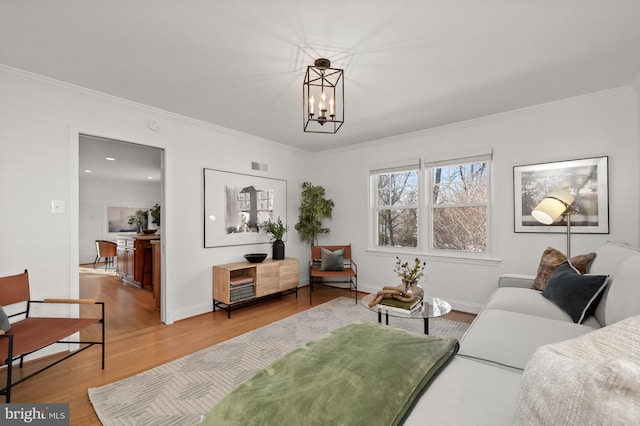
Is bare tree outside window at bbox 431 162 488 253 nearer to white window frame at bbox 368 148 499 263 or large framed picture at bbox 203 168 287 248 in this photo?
white window frame at bbox 368 148 499 263

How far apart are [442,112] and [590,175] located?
1647 millimetres

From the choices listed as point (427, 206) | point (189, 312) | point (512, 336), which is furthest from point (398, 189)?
point (189, 312)

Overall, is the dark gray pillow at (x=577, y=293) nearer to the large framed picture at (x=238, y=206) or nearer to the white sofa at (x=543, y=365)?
the white sofa at (x=543, y=365)

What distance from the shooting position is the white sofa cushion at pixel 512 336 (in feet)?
4.85

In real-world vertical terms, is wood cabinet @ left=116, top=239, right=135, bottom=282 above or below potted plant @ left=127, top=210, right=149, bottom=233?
below

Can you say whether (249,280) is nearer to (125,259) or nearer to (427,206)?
(427,206)

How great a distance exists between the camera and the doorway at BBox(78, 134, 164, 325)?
538 centimetres

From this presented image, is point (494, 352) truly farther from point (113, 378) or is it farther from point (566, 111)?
point (566, 111)

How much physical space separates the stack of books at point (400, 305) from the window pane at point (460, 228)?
5.97 ft

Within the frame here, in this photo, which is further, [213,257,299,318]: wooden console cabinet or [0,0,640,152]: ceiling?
[213,257,299,318]: wooden console cabinet

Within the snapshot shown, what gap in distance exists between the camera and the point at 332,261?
4367 mm

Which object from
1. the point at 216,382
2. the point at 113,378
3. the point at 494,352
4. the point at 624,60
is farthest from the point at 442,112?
the point at 113,378

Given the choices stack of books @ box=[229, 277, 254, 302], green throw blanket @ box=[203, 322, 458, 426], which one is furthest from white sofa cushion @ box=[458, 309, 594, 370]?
stack of books @ box=[229, 277, 254, 302]

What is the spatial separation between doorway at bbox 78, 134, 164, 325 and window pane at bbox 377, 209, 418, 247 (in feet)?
13.6
